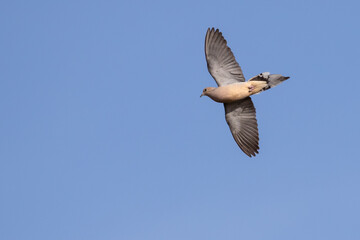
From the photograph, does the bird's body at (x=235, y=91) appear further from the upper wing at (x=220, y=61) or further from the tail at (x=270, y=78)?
the upper wing at (x=220, y=61)

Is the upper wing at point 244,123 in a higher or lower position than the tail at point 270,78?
lower

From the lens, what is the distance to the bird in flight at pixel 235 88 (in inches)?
685

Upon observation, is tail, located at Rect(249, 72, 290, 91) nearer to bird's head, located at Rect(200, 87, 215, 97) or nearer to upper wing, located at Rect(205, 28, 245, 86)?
upper wing, located at Rect(205, 28, 245, 86)

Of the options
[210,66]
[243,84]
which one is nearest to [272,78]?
[243,84]

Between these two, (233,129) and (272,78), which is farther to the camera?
(233,129)

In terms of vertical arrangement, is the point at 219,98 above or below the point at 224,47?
below

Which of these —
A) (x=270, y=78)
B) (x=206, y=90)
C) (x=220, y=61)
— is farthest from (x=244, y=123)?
(x=220, y=61)

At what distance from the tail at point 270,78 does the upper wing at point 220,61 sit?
29.3 inches

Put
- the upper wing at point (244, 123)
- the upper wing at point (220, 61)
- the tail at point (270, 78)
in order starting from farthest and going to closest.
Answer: the upper wing at point (244, 123) → the upper wing at point (220, 61) → the tail at point (270, 78)

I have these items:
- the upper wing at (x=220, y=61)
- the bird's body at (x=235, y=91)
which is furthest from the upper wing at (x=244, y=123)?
the upper wing at (x=220, y=61)

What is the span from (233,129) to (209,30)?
3.53 meters

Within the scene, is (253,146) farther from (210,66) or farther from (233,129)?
(210,66)

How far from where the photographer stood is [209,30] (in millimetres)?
17797

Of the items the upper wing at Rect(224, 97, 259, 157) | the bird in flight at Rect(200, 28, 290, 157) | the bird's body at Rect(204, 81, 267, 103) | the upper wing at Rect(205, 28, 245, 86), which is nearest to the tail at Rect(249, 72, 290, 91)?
the bird in flight at Rect(200, 28, 290, 157)
